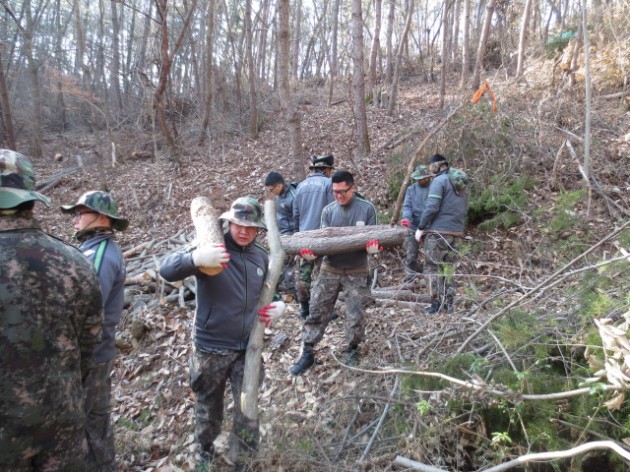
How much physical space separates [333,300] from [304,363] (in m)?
0.77

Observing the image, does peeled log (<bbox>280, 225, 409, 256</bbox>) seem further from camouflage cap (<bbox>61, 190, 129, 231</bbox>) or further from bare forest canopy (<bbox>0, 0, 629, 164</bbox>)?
bare forest canopy (<bbox>0, 0, 629, 164</bbox>)

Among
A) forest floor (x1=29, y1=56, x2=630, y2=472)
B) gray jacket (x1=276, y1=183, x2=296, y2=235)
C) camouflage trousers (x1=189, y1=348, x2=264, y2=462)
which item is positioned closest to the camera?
camouflage trousers (x1=189, y1=348, x2=264, y2=462)

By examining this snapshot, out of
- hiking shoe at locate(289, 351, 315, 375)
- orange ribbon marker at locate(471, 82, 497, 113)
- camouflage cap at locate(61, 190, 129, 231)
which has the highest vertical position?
orange ribbon marker at locate(471, 82, 497, 113)

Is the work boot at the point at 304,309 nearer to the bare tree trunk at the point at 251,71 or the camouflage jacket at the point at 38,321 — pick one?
the camouflage jacket at the point at 38,321

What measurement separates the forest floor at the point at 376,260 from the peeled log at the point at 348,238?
926 millimetres

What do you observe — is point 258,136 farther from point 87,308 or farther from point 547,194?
point 87,308

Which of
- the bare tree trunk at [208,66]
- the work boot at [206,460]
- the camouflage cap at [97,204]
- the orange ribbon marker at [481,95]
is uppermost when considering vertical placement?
the bare tree trunk at [208,66]

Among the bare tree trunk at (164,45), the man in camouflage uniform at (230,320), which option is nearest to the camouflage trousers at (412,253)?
the man in camouflage uniform at (230,320)

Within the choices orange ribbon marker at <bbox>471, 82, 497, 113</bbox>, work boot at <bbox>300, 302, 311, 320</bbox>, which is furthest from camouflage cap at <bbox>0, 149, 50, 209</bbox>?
orange ribbon marker at <bbox>471, 82, 497, 113</bbox>

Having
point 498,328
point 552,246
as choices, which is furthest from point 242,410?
point 552,246

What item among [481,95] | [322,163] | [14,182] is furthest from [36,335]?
[481,95]

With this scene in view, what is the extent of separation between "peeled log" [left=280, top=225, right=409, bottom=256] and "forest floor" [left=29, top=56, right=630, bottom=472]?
3.04 ft

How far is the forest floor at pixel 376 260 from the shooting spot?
3646 mm

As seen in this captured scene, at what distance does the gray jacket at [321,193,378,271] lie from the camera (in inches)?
188
